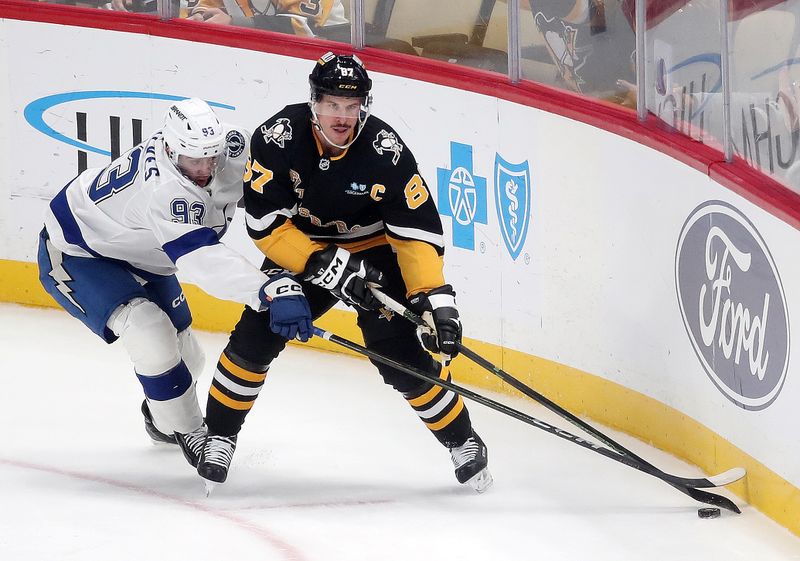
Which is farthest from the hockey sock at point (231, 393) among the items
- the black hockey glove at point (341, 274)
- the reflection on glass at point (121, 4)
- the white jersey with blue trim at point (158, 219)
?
the reflection on glass at point (121, 4)

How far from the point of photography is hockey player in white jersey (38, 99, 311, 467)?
147 inches

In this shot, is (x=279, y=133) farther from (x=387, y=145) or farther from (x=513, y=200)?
(x=513, y=200)

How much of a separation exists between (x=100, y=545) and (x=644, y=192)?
193 cm

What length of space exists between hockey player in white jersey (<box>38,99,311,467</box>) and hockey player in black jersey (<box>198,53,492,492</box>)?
0.12 metres

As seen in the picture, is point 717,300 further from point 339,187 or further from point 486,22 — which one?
point 486,22

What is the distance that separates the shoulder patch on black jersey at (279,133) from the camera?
3.75 metres

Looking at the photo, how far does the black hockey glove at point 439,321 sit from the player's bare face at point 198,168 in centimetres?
67

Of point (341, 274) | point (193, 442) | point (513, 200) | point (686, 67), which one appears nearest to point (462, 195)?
point (513, 200)

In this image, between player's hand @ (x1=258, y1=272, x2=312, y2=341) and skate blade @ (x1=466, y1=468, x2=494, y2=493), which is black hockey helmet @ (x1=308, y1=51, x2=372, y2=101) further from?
skate blade @ (x1=466, y1=468, x2=494, y2=493)

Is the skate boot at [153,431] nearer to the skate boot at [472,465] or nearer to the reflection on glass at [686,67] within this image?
the skate boot at [472,465]

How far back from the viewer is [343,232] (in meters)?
3.92

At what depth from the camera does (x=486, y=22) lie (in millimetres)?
4941

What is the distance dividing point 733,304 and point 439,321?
2.68 ft

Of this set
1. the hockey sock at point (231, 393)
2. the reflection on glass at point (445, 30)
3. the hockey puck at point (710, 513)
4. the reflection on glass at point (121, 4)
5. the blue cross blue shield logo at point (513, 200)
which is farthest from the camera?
the reflection on glass at point (121, 4)
